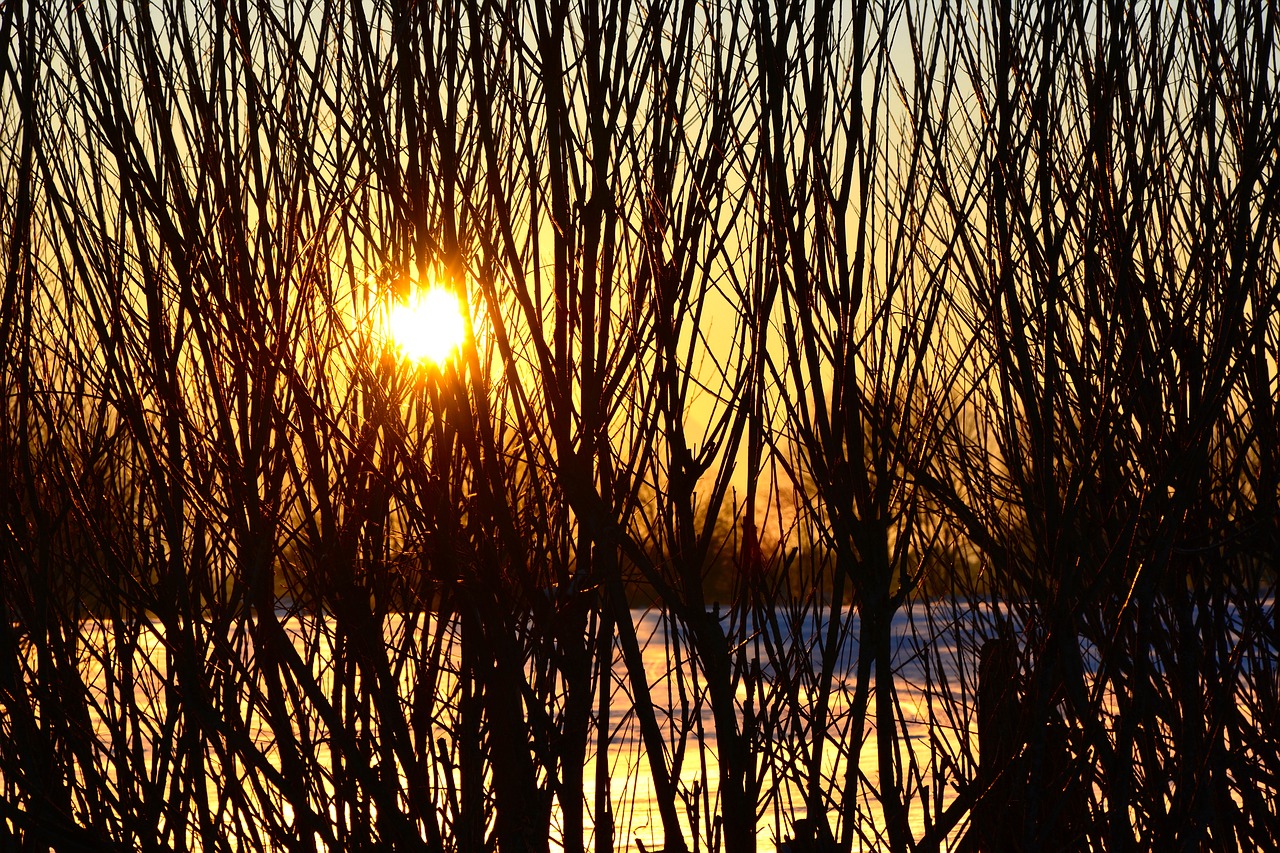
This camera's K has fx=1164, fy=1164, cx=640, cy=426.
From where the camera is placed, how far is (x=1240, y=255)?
1.25m

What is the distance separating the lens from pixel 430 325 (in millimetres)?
1256

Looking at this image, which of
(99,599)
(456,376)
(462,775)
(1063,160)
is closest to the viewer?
(456,376)

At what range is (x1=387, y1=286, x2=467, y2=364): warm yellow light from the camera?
1240 mm

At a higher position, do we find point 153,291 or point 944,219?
point 944,219

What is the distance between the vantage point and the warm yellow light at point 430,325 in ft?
4.07

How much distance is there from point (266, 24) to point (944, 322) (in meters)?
1.29

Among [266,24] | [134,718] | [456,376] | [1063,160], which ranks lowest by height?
[134,718]

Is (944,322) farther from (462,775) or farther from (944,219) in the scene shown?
(462,775)

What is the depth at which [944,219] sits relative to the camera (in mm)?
2520

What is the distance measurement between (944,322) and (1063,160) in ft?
1.26

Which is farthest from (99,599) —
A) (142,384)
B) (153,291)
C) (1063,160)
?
(1063,160)

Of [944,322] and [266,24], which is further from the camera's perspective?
[944,322]

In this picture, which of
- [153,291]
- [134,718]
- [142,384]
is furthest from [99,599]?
[153,291]

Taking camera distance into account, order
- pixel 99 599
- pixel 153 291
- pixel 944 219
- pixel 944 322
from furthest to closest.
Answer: pixel 944 219, pixel 944 322, pixel 99 599, pixel 153 291
